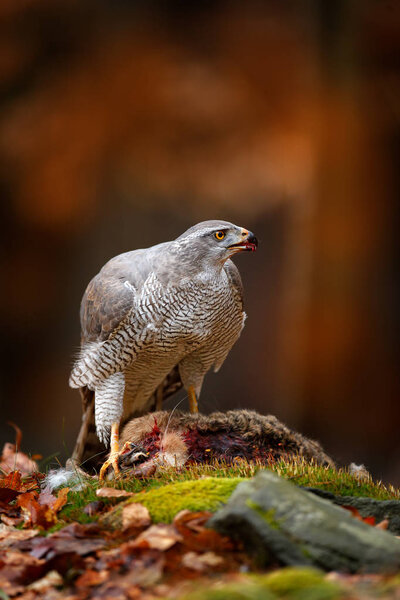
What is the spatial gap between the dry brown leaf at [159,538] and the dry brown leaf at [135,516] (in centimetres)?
14

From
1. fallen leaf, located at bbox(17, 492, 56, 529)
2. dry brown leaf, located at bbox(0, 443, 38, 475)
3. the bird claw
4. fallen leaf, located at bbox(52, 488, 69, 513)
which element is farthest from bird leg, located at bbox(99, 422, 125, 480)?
dry brown leaf, located at bbox(0, 443, 38, 475)

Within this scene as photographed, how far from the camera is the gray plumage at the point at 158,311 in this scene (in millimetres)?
3389

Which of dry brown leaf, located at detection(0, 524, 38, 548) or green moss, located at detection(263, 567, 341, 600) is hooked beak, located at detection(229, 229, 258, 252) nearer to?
dry brown leaf, located at detection(0, 524, 38, 548)

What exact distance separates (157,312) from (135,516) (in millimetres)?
1451

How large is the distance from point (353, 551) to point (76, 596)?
0.79 meters

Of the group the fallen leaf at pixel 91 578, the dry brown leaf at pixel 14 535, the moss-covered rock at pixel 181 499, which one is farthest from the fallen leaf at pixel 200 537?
the dry brown leaf at pixel 14 535

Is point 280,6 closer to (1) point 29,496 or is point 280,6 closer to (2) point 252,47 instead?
(2) point 252,47

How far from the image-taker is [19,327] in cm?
591

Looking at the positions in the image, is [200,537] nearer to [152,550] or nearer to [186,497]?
[152,550]

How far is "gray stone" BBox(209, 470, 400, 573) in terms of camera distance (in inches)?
65.6

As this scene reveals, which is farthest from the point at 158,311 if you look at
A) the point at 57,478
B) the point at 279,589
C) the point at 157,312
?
the point at 279,589

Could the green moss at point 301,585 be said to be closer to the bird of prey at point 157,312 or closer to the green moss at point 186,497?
the green moss at point 186,497

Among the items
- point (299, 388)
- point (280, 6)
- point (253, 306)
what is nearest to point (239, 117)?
point (280, 6)

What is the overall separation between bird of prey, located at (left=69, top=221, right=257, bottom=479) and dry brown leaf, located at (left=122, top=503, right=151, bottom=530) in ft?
3.63
